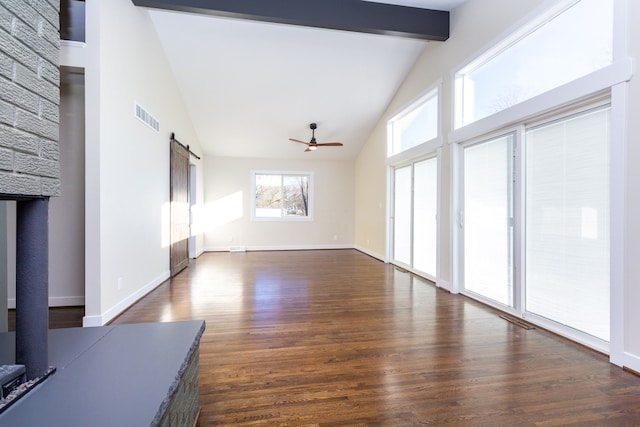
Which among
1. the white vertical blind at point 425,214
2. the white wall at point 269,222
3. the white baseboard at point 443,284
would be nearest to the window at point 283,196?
the white wall at point 269,222

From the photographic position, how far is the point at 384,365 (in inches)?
82.7

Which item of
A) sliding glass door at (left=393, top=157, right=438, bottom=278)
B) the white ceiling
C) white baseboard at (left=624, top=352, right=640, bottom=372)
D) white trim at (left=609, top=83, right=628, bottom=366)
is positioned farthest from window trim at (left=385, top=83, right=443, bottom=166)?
white baseboard at (left=624, top=352, right=640, bottom=372)

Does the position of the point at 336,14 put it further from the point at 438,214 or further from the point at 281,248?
the point at 281,248

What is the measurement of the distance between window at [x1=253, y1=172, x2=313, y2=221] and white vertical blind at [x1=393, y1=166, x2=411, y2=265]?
9.45 feet

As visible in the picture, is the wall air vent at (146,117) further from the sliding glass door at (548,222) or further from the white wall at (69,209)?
the sliding glass door at (548,222)

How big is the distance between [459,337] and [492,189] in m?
1.80

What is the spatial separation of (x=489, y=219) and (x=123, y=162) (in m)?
4.22

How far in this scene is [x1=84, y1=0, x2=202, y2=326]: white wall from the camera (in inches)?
108

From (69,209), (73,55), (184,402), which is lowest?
(184,402)

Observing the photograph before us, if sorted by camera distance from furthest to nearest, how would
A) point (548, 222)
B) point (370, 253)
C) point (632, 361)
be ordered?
A: 1. point (370, 253)
2. point (548, 222)
3. point (632, 361)

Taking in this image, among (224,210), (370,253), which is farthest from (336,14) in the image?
(224,210)

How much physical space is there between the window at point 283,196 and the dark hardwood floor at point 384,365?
4260 mm

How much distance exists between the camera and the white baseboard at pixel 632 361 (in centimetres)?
198

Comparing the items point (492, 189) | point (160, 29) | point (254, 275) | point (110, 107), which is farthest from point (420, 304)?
point (160, 29)
